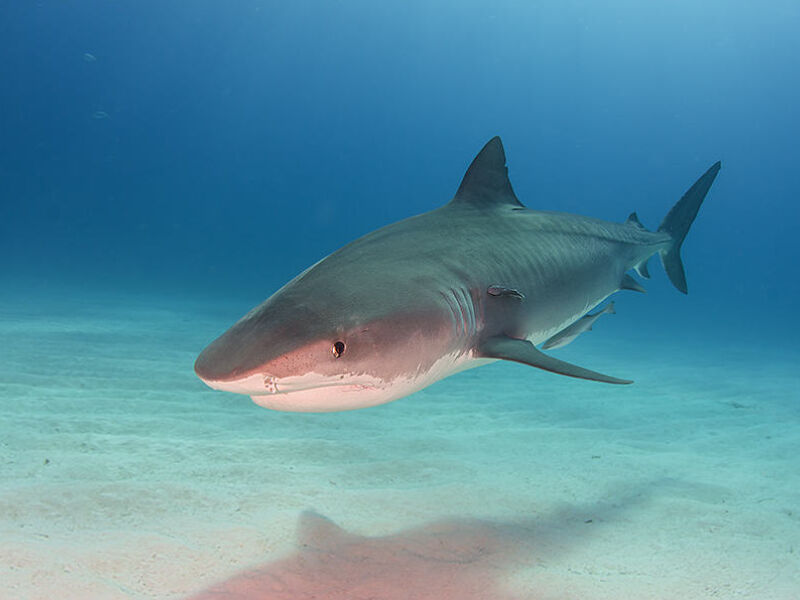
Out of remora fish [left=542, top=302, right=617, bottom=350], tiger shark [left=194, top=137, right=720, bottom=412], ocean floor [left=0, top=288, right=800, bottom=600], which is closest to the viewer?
tiger shark [left=194, top=137, right=720, bottom=412]

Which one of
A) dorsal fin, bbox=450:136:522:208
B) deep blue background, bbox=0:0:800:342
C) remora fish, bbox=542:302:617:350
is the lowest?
remora fish, bbox=542:302:617:350

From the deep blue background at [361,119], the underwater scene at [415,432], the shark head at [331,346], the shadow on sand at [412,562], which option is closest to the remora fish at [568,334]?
the underwater scene at [415,432]

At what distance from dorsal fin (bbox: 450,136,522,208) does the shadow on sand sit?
6.75 ft

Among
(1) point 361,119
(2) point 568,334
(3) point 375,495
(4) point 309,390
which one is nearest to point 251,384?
(4) point 309,390

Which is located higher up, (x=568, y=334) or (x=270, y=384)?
(x=568, y=334)

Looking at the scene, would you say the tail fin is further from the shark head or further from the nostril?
the nostril

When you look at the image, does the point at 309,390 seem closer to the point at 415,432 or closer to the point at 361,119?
the point at 415,432

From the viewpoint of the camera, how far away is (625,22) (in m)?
63.2

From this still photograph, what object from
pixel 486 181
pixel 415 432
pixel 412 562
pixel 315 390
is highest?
pixel 486 181

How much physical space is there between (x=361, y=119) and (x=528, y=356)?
112782 mm

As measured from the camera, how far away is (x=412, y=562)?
2.42 meters

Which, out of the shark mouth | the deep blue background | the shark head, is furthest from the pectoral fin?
the deep blue background

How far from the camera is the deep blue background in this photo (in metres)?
56.8

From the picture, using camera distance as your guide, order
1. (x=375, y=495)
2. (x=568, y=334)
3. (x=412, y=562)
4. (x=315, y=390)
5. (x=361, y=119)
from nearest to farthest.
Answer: (x=315, y=390) → (x=412, y=562) → (x=375, y=495) → (x=568, y=334) → (x=361, y=119)
